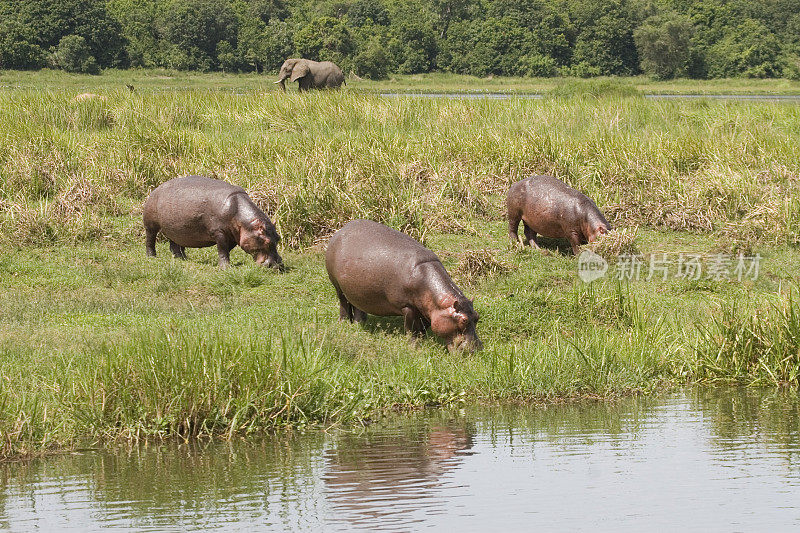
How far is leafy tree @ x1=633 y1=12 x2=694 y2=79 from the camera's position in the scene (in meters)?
49.0

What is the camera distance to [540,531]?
515cm

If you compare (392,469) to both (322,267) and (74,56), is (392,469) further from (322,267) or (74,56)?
(74,56)

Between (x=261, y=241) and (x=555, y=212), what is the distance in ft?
10.1

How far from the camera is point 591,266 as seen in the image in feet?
37.2

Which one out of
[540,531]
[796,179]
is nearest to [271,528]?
[540,531]

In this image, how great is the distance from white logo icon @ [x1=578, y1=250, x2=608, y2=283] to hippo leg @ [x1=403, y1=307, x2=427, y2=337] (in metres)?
2.65

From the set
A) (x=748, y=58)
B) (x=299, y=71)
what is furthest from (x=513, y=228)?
(x=748, y=58)

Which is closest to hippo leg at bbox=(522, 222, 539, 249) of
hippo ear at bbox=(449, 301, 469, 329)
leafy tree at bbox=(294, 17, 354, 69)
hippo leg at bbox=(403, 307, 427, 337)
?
hippo leg at bbox=(403, 307, 427, 337)

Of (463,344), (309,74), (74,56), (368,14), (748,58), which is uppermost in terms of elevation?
(368,14)

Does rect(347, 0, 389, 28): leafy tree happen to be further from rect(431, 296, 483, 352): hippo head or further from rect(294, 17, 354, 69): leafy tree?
rect(431, 296, 483, 352): hippo head

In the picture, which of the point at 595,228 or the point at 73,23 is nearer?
the point at 595,228

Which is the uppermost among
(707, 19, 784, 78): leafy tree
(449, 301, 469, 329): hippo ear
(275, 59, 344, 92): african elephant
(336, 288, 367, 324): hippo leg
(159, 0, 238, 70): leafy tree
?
(159, 0, 238, 70): leafy tree

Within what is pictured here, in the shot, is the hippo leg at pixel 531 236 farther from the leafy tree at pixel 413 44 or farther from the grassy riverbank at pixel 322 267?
the leafy tree at pixel 413 44

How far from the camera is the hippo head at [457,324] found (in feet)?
27.3
